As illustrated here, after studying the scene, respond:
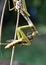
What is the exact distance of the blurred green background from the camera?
3453 mm

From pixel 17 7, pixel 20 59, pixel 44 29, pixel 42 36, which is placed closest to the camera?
pixel 17 7

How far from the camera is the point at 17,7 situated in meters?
0.82

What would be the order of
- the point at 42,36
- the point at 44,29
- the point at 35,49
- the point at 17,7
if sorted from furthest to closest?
the point at 42,36
the point at 44,29
the point at 35,49
the point at 17,7

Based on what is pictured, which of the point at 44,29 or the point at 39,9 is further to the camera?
the point at 39,9

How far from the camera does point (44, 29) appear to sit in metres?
3.99

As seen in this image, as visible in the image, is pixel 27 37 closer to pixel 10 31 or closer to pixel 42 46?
pixel 42 46

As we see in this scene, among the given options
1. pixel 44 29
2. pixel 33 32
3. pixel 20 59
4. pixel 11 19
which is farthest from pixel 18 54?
pixel 33 32

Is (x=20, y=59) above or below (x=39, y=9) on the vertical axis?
below

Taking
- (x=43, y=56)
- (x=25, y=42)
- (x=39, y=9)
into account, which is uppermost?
(x=25, y=42)

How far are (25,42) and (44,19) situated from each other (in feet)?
12.1

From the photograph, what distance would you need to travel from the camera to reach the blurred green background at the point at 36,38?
3453 mm

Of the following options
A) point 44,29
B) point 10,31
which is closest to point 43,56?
point 44,29

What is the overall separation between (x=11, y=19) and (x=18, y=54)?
3.22 feet

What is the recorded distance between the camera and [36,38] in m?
4.19
